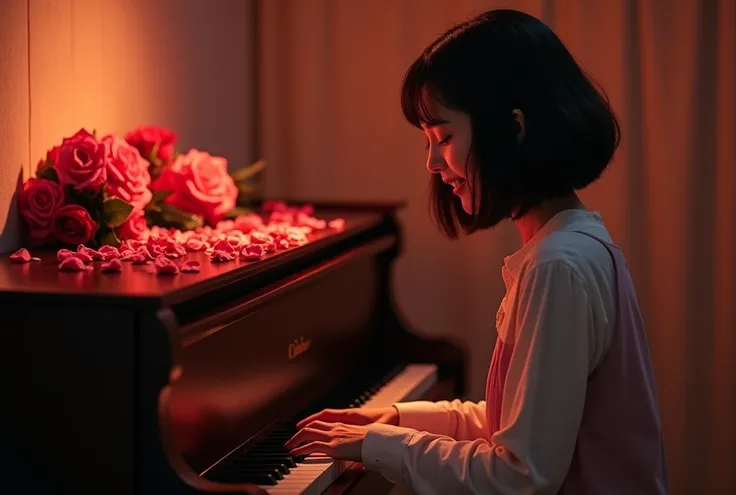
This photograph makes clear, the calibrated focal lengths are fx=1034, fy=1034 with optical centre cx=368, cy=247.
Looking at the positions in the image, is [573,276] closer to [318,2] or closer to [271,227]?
[271,227]

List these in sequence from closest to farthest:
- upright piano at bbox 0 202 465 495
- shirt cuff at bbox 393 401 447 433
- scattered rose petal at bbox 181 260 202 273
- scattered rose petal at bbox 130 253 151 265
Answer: upright piano at bbox 0 202 465 495
scattered rose petal at bbox 181 260 202 273
scattered rose petal at bbox 130 253 151 265
shirt cuff at bbox 393 401 447 433

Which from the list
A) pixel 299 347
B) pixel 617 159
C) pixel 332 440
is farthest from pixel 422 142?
pixel 332 440

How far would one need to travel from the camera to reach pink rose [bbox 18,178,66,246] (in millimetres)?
1978

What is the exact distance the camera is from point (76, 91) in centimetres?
228

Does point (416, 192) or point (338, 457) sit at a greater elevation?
point (416, 192)

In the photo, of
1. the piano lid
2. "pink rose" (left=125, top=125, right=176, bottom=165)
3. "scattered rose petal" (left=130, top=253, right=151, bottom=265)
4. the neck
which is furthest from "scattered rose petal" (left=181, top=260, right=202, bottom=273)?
"pink rose" (left=125, top=125, right=176, bottom=165)

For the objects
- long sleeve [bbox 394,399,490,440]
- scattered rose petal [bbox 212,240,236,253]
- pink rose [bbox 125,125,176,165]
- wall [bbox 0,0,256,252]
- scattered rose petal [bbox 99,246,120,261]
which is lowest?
long sleeve [bbox 394,399,490,440]

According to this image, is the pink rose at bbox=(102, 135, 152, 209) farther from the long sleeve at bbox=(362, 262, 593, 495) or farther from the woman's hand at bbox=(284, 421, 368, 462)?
the long sleeve at bbox=(362, 262, 593, 495)

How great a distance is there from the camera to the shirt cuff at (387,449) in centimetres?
163

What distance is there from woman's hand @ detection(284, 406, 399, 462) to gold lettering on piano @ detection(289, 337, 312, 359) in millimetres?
271

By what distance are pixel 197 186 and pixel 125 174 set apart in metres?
0.30

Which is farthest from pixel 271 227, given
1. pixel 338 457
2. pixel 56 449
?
pixel 56 449

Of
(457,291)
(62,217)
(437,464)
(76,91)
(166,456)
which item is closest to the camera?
(166,456)

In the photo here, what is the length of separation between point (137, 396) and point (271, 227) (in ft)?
3.08
